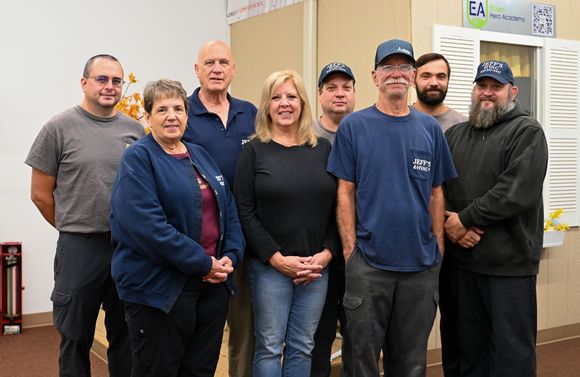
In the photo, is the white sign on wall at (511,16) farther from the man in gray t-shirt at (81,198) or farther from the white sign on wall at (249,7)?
the man in gray t-shirt at (81,198)

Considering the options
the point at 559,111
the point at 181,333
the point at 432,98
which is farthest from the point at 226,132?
the point at 559,111

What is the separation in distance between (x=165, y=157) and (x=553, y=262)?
3.38 metres

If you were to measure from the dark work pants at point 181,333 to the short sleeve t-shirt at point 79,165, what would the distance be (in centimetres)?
67

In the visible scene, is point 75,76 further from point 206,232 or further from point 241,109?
point 206,232

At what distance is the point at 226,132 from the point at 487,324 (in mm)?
1423

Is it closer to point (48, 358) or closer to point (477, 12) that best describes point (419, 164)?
point (477, 12)

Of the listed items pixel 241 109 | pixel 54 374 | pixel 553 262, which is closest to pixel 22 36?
pixel 54 374

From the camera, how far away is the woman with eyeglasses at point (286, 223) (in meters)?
2.52

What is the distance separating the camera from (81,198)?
9.30 ft

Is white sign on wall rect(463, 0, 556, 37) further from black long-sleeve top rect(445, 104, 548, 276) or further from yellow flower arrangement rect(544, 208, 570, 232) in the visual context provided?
black long-sleeve top rect(445, 104, 548, 276)

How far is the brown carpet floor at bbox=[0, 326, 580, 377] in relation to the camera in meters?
4.02

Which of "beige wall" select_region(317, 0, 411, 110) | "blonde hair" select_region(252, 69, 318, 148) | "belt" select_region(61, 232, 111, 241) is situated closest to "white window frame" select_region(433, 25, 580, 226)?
"beige wall" select_region(317, 0, 411, 110)

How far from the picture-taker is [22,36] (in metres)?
5.07

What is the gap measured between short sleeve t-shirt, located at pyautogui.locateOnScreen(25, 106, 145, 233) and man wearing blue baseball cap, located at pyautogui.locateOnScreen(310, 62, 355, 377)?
3.11 feet
